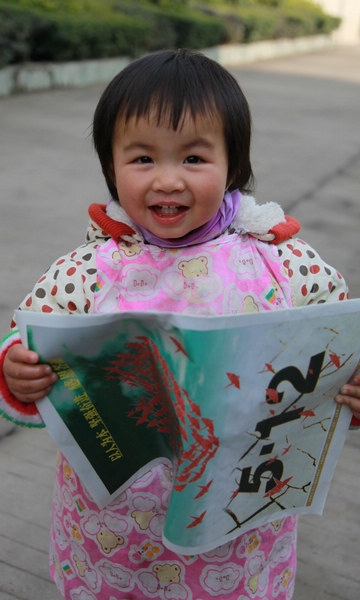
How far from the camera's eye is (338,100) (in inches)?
413

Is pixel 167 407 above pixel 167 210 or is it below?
below

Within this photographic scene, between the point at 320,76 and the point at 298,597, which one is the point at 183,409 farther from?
the point at 320,76

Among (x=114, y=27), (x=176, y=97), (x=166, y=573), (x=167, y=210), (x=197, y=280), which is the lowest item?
(x=114, y=27)

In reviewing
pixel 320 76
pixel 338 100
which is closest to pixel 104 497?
pixel 338 100

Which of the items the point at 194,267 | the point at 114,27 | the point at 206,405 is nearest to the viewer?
the point at 206,405

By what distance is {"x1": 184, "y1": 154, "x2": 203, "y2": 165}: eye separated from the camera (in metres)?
1.28

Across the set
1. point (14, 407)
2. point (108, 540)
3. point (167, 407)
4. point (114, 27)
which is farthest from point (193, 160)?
point (114, 27)

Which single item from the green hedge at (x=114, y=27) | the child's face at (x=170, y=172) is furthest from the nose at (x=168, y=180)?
the green hedge at (x=114, y=27)

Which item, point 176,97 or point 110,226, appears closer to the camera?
point 176,97

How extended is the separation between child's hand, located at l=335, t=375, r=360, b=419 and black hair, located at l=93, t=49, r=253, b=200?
44 cm

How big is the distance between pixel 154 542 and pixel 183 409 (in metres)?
0.39

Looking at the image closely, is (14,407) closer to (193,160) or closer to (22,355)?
Result: (22,355)

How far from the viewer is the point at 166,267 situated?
4.45 ft

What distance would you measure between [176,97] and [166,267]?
292 millimetres
